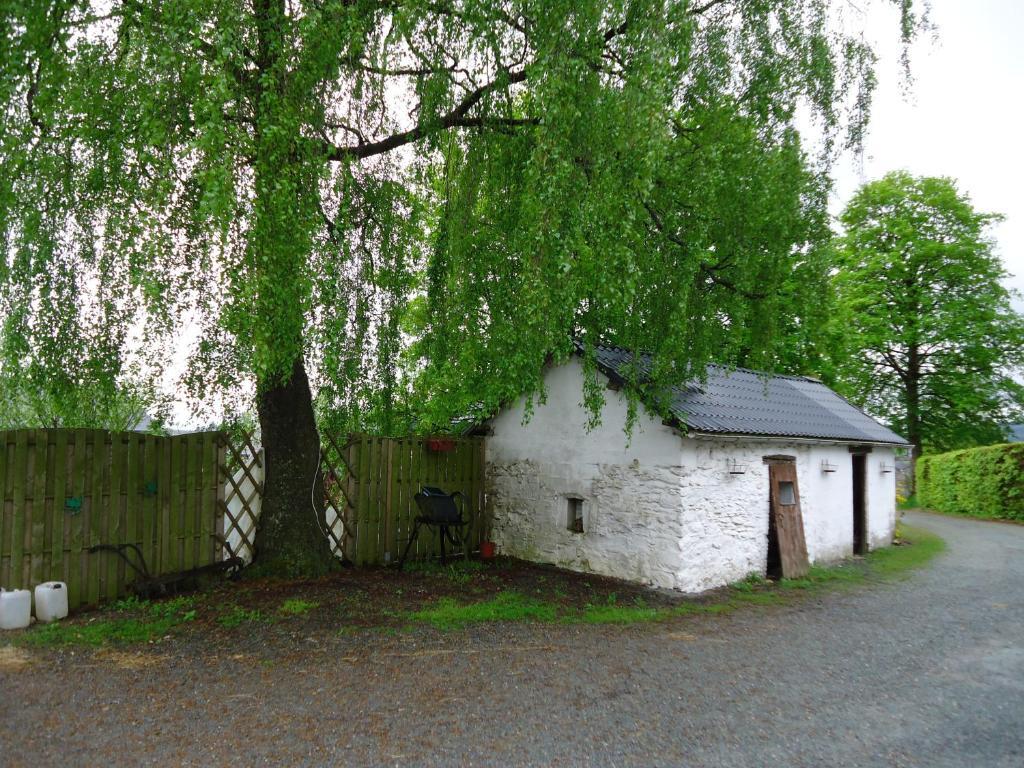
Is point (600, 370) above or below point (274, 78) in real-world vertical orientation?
below

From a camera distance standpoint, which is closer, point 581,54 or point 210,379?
point 581,54

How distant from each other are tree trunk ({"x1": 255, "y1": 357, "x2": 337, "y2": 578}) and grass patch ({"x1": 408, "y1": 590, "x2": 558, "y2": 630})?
1.80 metres

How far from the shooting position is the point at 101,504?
6.84 meters

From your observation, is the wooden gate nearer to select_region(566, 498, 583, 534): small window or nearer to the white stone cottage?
the white stone cottage

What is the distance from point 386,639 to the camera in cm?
613

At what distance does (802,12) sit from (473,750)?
774 centimetres

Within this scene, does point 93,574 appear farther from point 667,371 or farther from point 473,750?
point 667,371

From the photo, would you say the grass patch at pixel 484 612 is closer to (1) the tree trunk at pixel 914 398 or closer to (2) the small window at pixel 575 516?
(2) the small window at pixel 575 516

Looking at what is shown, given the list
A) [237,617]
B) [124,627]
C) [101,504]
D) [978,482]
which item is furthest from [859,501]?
[101,504]

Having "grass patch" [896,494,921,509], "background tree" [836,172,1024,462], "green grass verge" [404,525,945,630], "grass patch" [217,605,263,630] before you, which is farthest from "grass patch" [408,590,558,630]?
"grass patch" [896,494,921,509]

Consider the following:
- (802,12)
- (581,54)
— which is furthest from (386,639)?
(802,12)

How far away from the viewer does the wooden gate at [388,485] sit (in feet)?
30.0

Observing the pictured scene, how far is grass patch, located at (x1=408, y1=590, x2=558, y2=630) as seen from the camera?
22.6ft

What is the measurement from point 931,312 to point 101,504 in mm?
25857
